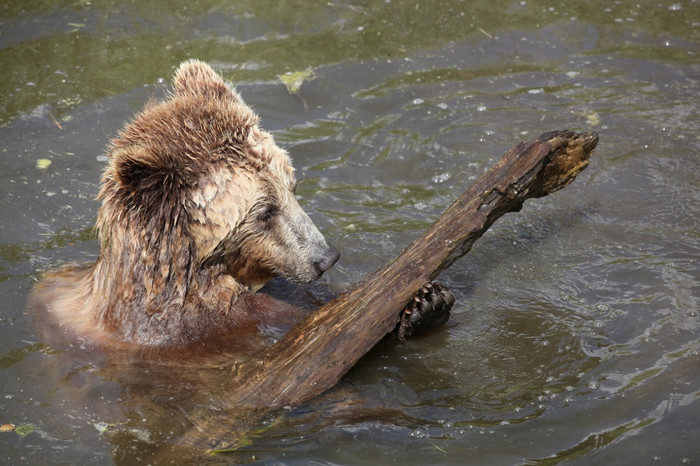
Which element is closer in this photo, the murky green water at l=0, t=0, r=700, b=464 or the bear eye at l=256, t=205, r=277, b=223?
the murky green water at l=0, t=0, r=700, b=464

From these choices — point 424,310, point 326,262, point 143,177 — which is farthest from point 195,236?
point 424,310

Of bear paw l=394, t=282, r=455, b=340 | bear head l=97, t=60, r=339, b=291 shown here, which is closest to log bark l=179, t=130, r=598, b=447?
bear paw l=394, t=282, r=455, b=340

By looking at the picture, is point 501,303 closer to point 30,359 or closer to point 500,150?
point 500,150

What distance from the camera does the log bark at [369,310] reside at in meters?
4.93

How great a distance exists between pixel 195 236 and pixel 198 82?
1.15 meters

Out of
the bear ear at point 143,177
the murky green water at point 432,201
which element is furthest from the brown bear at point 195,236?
the murky green water at point 432,201

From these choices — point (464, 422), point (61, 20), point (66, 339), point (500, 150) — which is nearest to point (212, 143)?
point (66, 339)

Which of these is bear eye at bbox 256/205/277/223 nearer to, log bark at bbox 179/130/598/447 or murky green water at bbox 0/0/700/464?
log bark at bbox 179/130/598/447

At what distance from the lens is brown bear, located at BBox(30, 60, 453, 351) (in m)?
5.11

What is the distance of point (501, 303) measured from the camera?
6.30 m

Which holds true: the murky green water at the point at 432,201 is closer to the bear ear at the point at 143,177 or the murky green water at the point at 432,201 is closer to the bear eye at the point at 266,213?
the bear eye at the point at 266,213

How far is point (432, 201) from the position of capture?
300 inches

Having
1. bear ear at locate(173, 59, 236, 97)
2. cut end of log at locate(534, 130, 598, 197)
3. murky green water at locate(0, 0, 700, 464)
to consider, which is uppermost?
bear ear at locate(173, 59, 236, 97)

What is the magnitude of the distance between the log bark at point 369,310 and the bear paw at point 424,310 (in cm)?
35
